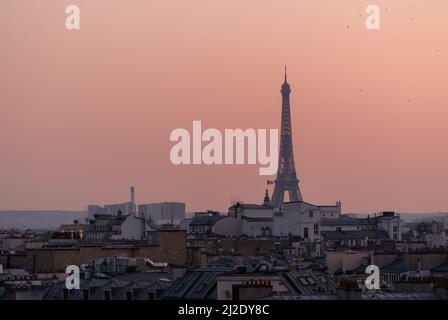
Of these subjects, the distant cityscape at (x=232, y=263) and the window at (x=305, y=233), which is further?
the window at (x=305, y=233)

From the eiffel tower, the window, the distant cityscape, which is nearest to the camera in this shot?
the distant cityscape

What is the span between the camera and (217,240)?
9431cm

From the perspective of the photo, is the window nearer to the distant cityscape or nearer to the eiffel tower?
the distant cityscape

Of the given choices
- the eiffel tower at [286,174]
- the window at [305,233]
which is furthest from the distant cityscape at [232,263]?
the eiffel tower at [286,174]

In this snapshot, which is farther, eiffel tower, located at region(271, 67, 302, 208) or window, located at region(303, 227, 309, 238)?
eiffel tower, located at region(271, 67, 302, 208)

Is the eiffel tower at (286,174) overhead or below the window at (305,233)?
overhead

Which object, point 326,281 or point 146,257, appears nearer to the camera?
point 326,281

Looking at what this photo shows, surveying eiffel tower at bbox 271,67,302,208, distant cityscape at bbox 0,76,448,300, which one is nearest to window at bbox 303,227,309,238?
distant cityscape at bbox 0,76,448,300

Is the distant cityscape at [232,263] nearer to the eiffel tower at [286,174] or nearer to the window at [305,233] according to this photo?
the window at [305,233]

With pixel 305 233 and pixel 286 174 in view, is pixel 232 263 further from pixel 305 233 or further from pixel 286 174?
pixel 286 174

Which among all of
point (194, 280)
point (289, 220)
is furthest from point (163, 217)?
point (194, 280)

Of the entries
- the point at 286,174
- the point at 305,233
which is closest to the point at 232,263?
the point at 305,233
